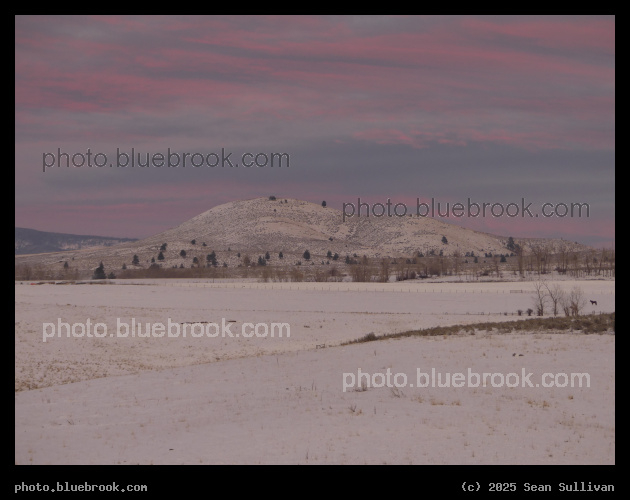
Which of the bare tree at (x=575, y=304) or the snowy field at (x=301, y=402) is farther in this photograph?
the bare tree at (x=575, y=304)

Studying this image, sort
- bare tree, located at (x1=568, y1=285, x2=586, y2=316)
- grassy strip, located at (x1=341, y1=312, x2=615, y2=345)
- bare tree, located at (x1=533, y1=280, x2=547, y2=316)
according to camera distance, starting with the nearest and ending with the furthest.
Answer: grassy strip, located at (x1=341, y1=312, x2=615, y2=345), bare tree, located at (x1=568, y1=285, x2=586, y2=316), bare tree, located at (x1=533, y1=280, x2=547, y2=316)

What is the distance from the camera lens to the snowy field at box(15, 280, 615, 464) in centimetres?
1664

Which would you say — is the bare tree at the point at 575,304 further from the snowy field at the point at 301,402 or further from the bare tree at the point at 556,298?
the snowy field at the point at 301,402

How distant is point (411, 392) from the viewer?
77.0ft

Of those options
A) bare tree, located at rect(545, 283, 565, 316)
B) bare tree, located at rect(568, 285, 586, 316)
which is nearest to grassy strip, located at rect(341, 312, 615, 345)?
bare tree, located at rect(568, 285, 586, 316)

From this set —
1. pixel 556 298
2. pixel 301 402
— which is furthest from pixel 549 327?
pixel 556 298

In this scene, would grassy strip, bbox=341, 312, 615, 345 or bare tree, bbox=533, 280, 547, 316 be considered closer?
grassy strip, bbox=341, 312, 615, 345

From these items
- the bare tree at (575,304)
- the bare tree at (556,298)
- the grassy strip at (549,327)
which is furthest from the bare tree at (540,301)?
the grassy strip at (549,327)

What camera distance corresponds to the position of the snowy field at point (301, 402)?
54.6ft

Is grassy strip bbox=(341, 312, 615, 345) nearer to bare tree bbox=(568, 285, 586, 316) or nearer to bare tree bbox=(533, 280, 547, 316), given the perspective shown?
bare tree bbox=(568, 285, 586, 316)

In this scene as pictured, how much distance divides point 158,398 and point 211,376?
204 inches
